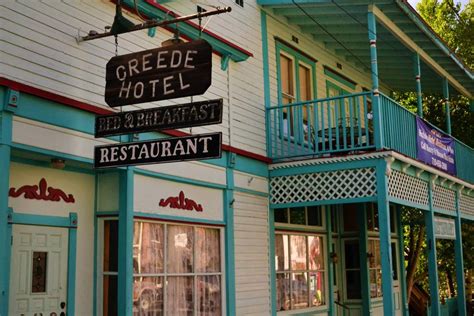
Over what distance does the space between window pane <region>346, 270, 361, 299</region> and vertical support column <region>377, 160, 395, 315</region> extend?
5.02 meters

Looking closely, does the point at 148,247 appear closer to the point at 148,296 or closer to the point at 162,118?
the point at 148,296

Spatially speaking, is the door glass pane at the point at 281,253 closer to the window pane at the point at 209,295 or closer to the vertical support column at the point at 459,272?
the window pane at the point at 209,295

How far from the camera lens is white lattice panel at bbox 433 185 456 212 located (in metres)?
14.2

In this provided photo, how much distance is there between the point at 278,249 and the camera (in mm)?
12766

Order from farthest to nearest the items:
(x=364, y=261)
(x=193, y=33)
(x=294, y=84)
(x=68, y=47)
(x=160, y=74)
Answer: (x=364, y=261) < (x=294, y=84) < (x=193, y=33) < (x=68, y=47) < (x=160, y=74)

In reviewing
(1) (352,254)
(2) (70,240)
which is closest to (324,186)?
(1) (352,254)

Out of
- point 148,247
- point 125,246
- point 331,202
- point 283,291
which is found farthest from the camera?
point 283,291

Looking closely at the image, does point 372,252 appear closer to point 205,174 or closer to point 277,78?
point 277,78

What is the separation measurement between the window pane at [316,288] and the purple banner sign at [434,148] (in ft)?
11.1

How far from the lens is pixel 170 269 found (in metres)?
9.58

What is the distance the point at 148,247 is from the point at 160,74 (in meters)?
3.00

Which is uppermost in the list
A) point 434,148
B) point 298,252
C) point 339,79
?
point 339,79

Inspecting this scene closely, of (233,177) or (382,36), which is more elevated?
(382,36)

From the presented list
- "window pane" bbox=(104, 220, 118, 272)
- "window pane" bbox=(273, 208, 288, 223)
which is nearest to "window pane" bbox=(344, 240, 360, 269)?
"window pane" bbox=(273, 208, 288, 223)
